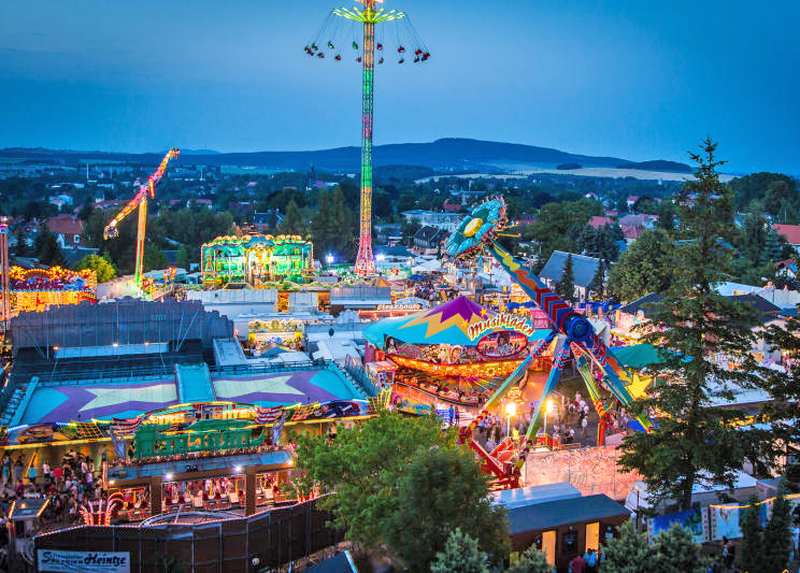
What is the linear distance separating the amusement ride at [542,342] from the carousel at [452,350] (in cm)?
635

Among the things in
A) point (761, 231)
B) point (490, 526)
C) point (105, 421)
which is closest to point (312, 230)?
point (761, 231)

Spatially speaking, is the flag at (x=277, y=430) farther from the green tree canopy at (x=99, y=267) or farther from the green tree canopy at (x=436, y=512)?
the green tree canopy at (x=99, y=267)

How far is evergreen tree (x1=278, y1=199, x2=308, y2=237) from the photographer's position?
243ft

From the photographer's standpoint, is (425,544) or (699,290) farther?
(699,290)

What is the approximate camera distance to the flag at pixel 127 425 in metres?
15.8

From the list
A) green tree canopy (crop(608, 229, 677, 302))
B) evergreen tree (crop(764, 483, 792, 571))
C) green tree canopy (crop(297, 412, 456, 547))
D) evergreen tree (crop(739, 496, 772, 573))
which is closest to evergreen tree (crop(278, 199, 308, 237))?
green tree canopy (crop(608, 229, 677, 302))

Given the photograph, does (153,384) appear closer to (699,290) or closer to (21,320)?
(21,320)

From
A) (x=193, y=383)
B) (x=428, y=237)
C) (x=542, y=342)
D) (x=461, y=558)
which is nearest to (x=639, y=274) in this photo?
(x=542, y=342)

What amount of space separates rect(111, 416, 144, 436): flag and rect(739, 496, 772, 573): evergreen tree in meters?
11.9

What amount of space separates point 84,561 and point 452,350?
15427mm

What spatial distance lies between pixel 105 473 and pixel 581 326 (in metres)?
11.4

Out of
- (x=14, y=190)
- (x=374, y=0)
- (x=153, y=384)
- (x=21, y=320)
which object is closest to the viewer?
(x=153, y=384)

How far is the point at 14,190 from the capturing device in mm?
162875

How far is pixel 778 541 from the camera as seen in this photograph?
1146cm
